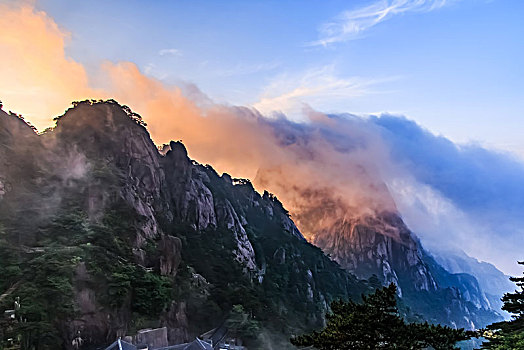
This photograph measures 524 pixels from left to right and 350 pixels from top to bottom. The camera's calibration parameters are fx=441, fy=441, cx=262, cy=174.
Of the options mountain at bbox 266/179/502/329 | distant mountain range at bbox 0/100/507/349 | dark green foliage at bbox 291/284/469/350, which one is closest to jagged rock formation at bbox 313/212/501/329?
mountain at bbox 266/179/502/329

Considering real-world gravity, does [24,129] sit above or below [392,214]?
below

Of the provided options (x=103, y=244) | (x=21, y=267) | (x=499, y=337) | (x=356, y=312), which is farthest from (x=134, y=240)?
(x=356, y=312)

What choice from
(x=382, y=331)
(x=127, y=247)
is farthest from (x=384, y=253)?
(x=382, y=331)

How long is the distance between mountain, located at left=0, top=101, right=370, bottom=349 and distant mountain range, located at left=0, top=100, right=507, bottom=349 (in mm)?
131

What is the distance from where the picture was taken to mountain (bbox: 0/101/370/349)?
36031 mm

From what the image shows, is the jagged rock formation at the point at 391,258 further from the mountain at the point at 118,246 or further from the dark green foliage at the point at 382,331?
Answer: the dark green foliage at the point at 382,331

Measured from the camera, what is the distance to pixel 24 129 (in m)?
55.0

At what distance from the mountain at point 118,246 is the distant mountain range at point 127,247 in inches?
5.1

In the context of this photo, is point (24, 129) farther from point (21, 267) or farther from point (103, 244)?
point (21, 267)

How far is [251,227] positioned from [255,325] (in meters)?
44.5

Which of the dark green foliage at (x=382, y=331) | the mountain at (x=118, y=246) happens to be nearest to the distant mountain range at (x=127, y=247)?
the mountain at (x=118, y=246)

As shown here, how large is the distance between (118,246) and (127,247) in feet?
5.58

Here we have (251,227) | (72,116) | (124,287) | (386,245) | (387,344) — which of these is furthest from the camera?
(386,245)

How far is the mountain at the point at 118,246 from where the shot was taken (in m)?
36.0
